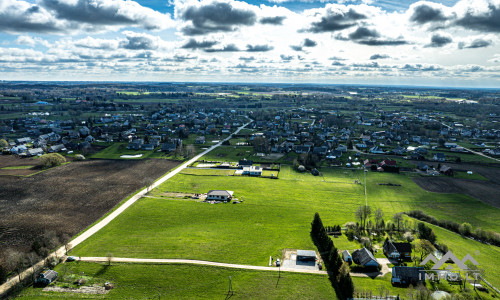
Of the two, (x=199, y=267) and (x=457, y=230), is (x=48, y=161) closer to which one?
(x=199, y=267)

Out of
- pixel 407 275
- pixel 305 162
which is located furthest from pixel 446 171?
pixel 407 275

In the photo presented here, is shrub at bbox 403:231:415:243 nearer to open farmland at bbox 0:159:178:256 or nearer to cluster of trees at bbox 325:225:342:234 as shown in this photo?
cluster of trees at bbox 325:225:342:234

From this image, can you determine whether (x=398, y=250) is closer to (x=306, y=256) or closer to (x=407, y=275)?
(x=407, y=275)

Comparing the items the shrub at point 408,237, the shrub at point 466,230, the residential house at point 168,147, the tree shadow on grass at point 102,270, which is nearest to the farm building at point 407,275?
the shrub at point 408,237

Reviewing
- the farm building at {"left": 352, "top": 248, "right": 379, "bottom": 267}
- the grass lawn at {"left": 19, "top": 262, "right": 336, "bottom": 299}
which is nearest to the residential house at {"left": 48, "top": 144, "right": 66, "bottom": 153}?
the grass lawn at {"left": 19, "top": 262, "right": 336, "bottom": 299}

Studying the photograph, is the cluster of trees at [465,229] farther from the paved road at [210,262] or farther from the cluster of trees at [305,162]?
the cluster of trees at [305,162]

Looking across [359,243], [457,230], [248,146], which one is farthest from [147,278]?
[248,146]
